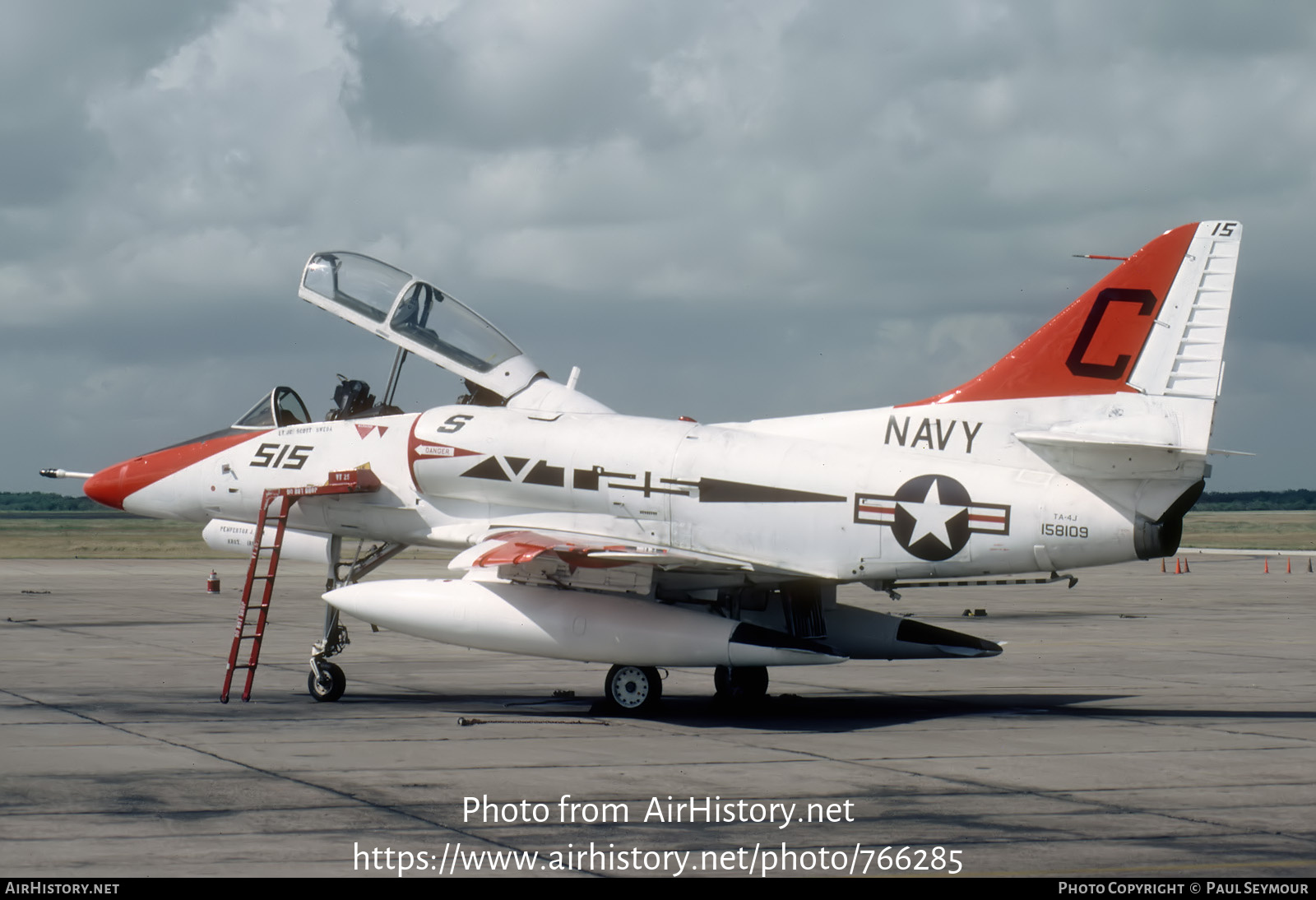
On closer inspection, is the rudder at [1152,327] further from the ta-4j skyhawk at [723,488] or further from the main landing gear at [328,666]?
the main landing gear at [328,666]

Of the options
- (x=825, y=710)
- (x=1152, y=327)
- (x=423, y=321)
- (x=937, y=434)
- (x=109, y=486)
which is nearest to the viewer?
(x=1152, y=327)

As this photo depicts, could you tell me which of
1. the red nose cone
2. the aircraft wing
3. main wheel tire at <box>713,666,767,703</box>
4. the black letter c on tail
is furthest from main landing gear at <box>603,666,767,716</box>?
the red nose cone

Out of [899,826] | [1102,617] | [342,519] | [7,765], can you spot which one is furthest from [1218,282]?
[1102,617]

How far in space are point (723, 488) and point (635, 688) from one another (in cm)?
224

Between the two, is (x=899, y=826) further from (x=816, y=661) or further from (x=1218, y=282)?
(x=1218, y=282)

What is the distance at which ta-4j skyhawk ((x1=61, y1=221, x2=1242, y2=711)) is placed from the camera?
13203 mm

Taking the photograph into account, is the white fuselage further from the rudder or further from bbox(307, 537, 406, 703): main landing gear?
bbox(307, 537, 406, 703): main landing gear

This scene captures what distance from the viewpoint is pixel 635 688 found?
1438 cm

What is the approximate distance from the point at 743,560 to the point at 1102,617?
18.1m

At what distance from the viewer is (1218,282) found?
43.2 feet

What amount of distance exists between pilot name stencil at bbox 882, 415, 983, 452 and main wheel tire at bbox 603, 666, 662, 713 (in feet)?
11.1

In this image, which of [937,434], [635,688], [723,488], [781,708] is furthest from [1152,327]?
[635,688]

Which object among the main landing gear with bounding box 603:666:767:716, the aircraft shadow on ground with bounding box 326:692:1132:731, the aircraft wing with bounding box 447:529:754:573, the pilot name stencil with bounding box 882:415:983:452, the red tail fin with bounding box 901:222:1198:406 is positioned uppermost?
the red tail fin with bounding box 901:222:1198:406

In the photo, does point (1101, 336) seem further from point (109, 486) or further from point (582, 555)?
point (109, 486)
